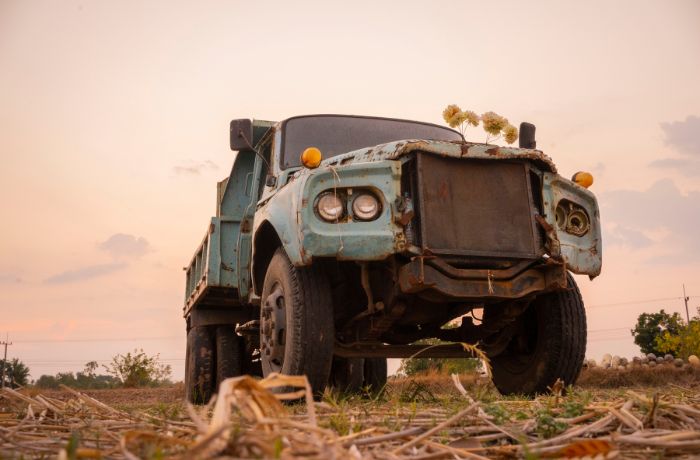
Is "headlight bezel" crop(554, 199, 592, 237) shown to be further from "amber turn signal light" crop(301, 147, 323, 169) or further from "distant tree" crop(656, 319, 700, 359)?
"distant tree" crop(656, 319, 700, 359)

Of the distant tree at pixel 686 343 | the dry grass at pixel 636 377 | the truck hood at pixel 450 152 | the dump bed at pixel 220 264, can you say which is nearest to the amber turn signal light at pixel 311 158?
the truck hood at pixel 450 152

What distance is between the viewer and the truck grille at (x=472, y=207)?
4496 mm

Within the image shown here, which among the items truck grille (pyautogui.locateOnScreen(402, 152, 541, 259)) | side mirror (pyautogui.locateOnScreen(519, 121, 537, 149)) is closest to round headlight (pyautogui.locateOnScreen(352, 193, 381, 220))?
truck grille (pyautogui.locateOnScreen(402, 152, 541, 259))

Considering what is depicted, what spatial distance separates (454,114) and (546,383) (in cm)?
207

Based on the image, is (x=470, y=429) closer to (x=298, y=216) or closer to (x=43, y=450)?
(x=43, y=450)

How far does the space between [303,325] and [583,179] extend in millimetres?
2373

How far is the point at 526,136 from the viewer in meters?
6.26

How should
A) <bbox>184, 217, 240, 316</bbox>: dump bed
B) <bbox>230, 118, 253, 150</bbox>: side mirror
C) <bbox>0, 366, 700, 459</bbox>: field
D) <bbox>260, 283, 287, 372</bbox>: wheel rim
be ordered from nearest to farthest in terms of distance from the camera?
<bbox>0, 366, 700, 459</bbox>: field, <bbox>260, 283, 287, 372</bbox>: wheel rim, <bbox>230, 118, 253, 150</bbox>: side mirror, <bbox>184, 217, 240, 316</bbox>: dump bed

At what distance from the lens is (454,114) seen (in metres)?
5.51

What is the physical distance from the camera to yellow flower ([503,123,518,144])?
533 centimetres

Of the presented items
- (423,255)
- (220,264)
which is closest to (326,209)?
(423,255)

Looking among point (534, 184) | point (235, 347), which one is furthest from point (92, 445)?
point (235, 347)

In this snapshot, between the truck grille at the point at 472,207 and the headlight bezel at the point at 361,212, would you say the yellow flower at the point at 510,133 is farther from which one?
the headlight bezel at the point at 361,212

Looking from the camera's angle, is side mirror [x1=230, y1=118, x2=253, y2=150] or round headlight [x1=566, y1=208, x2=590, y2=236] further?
side mirror [x1=230, y1=118, x2=253, y2=150]
